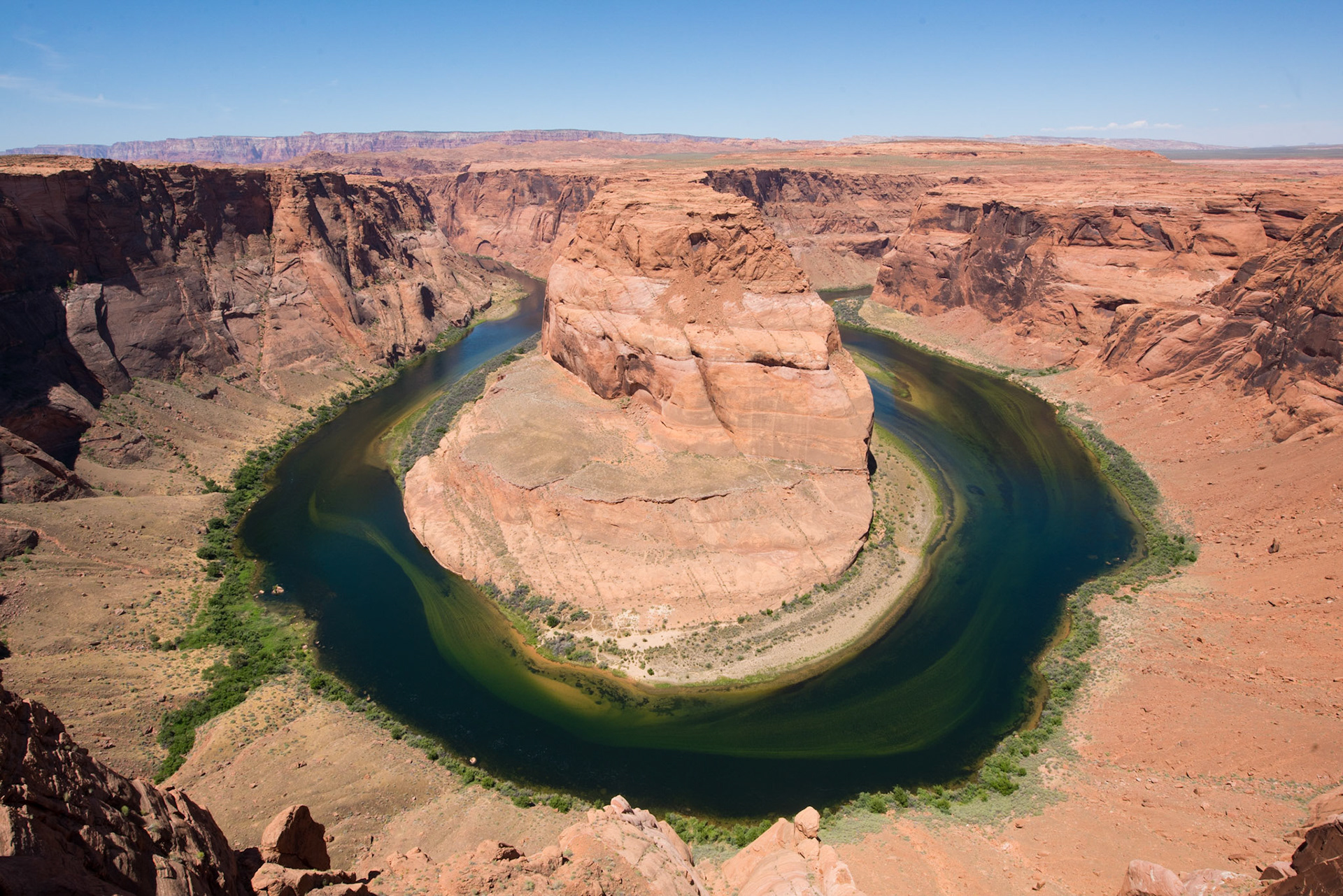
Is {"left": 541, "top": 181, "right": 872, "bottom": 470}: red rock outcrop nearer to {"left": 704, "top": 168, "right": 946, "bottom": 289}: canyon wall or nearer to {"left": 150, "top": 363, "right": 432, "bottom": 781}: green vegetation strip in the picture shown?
{"left": 150, "top": 363, "right": 432, "bottom": 781}: green vegetation strip

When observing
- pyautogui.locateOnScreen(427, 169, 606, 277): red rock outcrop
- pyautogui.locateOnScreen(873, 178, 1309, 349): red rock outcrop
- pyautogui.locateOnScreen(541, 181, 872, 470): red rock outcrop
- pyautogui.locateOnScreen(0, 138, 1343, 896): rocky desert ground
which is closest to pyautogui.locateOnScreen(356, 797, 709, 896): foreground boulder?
pyautogui.locateOnScreen(0, 138, 1343, 896): rocky desert ground

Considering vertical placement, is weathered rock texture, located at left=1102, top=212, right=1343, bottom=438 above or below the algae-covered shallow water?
above

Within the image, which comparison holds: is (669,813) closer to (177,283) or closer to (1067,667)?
(1067,667)

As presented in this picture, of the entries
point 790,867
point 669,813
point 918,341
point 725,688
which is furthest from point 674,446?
point 918,341

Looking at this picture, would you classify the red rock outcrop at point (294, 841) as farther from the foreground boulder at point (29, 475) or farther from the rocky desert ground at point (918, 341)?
the foreground boulder at point (29, 475)

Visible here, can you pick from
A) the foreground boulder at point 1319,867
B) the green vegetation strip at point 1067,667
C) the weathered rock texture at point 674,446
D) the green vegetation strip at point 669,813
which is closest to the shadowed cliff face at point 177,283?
the green vegetation strip at point 669,813

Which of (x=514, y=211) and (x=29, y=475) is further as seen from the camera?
(x=514, y=211)

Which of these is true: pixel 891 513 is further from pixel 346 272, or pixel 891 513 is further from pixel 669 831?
pixel 346 272
